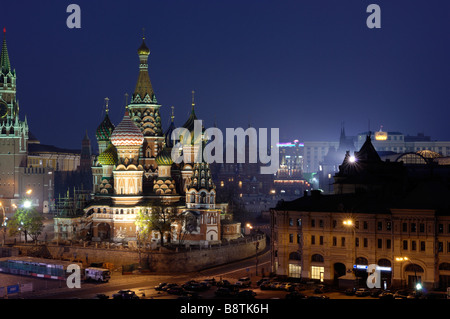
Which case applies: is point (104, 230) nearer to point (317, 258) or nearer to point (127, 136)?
point (127, 136)

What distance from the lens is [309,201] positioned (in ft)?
250

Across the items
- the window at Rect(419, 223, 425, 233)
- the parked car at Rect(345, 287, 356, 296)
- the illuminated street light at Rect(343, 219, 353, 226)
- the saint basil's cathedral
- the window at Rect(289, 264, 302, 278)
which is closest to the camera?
the parked car at Rect(345, 287, 356, 296)

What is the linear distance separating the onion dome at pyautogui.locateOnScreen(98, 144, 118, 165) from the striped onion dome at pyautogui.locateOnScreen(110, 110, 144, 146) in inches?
167

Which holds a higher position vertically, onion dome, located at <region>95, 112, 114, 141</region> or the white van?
onion dome, located at <region>95, 112, 114, 141</region>

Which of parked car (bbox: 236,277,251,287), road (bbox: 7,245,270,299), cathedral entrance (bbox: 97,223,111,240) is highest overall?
cathedral entrance (bbox: 97,223,111,240)

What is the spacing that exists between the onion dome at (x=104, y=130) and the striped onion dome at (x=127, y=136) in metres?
9.83

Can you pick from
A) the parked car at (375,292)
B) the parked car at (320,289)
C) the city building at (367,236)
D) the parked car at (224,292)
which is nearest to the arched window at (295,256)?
the city building at (367,236)

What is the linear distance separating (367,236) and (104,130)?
44.0 metres

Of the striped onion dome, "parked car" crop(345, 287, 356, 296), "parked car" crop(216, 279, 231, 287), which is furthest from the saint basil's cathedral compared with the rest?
"parked car" crop(345, 287, 356, 296)

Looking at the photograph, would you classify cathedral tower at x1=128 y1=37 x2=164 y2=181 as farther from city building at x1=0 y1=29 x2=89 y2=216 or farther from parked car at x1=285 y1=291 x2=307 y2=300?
parked car at x1=285 y1=291 x2=307 y2=300

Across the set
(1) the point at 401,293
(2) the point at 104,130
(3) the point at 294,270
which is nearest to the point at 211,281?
(3) the point at 294,270

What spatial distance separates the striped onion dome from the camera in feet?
315

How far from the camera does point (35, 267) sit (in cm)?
7812
